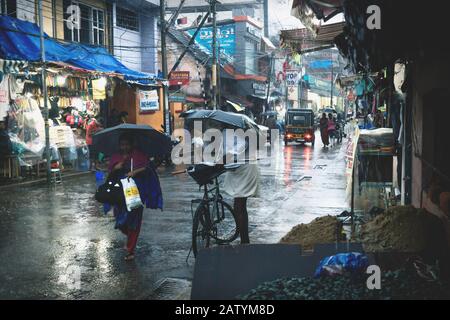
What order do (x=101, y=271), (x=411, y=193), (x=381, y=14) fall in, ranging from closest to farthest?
(x=381, y=14) < (x=101, y=271) < (x=411, y=193)

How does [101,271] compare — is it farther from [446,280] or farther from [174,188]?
[174,188]

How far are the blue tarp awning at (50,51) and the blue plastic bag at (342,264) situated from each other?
11.9 meters

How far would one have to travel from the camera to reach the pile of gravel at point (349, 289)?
149 inches

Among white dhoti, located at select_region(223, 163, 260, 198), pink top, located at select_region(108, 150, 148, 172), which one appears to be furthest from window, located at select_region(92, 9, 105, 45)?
white dhoti, located at select_region(223, 163, 260, 198)

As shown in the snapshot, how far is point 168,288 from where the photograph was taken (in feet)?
19.2

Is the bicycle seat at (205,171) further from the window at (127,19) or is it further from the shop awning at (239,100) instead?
the shop awning at (239,100)

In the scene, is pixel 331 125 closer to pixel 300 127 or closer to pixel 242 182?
pixel 300 127

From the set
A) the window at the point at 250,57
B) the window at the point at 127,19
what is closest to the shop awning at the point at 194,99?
the window at the point at 127,19

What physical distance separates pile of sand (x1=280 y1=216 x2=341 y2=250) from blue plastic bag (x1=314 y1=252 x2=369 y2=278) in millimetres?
1395

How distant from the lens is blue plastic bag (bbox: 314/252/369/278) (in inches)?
166

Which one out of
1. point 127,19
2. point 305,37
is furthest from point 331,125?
point 305,37
